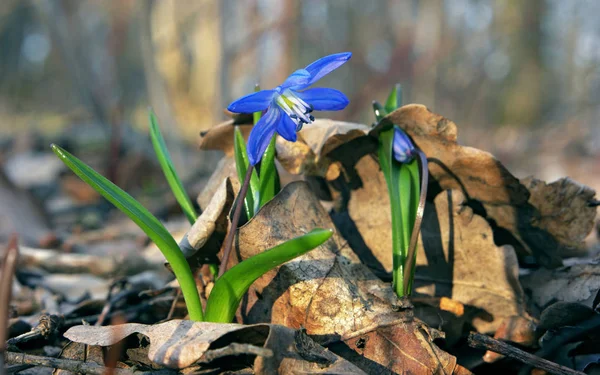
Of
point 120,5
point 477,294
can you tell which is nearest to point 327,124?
point 477,294

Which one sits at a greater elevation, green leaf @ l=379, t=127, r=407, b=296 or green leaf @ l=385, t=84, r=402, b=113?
green leaf @ l=385, t=84, r=402, b=113

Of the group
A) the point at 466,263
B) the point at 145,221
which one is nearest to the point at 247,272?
the point at 145,221

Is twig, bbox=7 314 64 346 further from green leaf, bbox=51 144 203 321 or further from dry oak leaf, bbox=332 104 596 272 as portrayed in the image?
dry oak leaf, bbox=332 104 596 272

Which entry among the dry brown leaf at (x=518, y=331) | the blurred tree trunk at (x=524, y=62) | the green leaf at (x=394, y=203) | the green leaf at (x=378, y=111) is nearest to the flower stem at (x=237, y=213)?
the green leaf at (x=394, y=203)

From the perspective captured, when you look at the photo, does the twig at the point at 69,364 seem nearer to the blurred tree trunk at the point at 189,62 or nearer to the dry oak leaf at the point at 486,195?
the dry oak leaf at the point at 486,195

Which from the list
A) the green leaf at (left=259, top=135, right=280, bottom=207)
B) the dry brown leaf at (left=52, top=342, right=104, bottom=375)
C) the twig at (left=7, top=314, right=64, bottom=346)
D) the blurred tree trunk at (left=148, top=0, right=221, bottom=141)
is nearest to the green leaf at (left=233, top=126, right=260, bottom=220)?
the green leaf at (left=259, top=135, right=280, bottom=207)

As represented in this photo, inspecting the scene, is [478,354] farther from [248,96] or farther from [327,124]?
[248,96]
